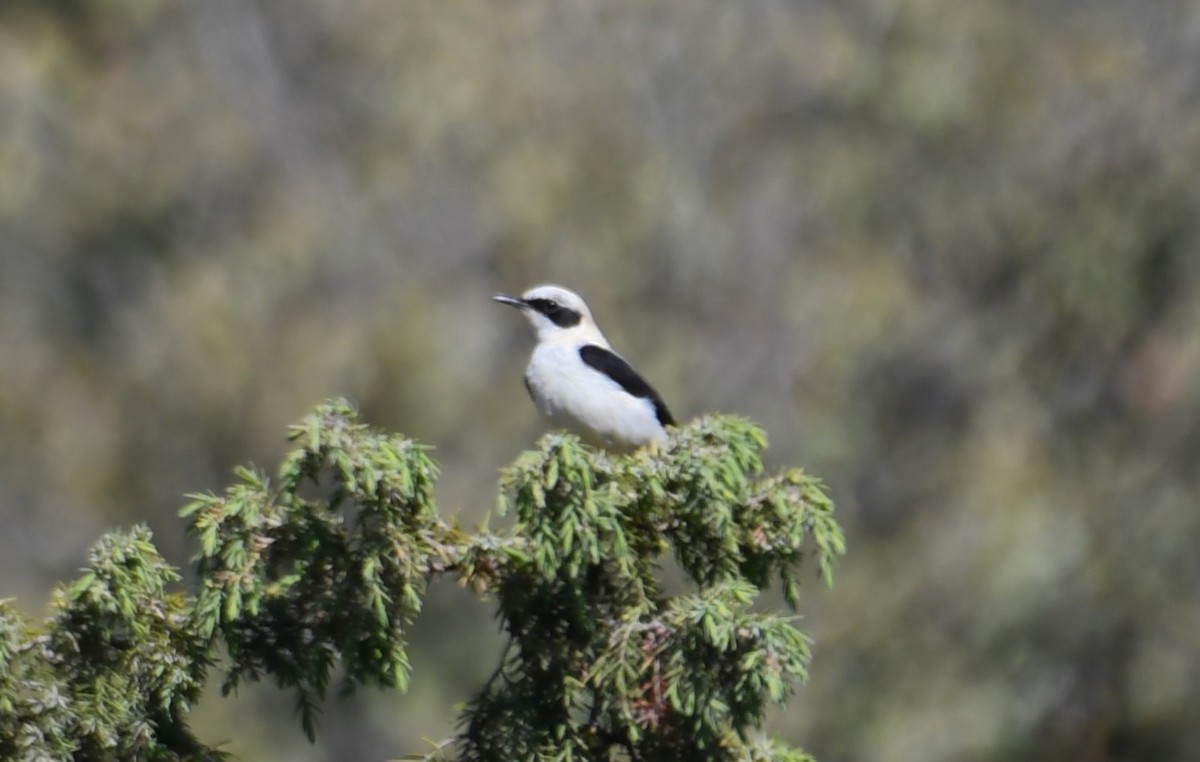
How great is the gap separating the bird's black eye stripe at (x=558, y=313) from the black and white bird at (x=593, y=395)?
174 mm

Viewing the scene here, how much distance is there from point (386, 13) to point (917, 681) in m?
7.12

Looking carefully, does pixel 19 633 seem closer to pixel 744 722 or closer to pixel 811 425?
pixel 744 722

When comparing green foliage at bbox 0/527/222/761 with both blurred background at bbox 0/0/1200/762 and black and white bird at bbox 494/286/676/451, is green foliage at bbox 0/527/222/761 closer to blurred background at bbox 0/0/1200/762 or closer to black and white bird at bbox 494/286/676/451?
black and white bird at bbox 494/286/676/451

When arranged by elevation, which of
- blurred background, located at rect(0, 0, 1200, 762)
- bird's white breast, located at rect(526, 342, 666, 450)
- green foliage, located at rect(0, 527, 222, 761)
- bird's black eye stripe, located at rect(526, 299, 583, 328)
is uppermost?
blurred background, located at rect(0, 0, 1200, 762)

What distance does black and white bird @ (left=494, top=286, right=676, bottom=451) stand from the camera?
5781 millimetres

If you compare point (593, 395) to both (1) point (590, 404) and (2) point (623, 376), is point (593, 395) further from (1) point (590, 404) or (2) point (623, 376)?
(2) point (623, 376)

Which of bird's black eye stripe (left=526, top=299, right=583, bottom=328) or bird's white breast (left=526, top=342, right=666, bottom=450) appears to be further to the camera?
bird's black eye stripe (left=526, top=299, right=583, bottom=328)

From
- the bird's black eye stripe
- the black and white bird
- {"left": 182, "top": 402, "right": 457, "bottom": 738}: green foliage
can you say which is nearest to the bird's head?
the bird's black eye stripe

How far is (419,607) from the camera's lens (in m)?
3.04

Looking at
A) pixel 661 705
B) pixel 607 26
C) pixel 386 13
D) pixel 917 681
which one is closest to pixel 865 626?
pixel 917 681

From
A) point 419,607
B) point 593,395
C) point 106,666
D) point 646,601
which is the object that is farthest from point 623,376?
point 106,666

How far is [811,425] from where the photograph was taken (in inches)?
508

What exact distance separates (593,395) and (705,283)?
8015mm

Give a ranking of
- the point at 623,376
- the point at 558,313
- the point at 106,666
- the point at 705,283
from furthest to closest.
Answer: the point at 705,283 < the point at 558,313 < the point at 623,376 < the point at 106,666
